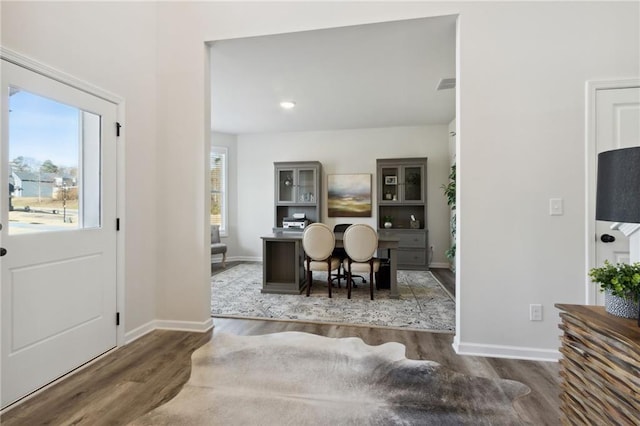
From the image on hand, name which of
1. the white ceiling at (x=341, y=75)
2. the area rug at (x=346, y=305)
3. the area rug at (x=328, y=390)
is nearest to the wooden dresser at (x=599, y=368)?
the area rug at (x=328, y=390)

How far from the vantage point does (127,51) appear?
2.52 metres

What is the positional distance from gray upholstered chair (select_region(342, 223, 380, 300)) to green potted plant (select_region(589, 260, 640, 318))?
2.54 m

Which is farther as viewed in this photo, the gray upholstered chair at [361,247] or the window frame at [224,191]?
the window frame at [224,191]

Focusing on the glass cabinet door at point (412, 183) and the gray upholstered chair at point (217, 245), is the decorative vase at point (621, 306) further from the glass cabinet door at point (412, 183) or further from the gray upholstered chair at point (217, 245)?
the gray upholstered chair at point (217, 245)

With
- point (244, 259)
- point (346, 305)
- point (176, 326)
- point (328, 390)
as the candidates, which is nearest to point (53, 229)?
point (176, 326)

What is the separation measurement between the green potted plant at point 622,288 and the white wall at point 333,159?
15.6 ft

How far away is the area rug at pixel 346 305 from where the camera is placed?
3.03 metres

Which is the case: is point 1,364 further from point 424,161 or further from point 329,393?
point 424,161

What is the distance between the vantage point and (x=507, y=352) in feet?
7.55

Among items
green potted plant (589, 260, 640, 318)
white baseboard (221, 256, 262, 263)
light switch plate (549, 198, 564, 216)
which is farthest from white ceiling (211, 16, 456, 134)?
white baseboard (221, 256, 262, 263)

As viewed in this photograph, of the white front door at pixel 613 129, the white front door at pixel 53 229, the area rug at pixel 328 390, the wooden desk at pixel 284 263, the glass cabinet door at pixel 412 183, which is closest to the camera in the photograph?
the area rug at pixel 328 390

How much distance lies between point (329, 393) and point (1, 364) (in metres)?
1.86

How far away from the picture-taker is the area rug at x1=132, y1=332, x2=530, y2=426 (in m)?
1.59

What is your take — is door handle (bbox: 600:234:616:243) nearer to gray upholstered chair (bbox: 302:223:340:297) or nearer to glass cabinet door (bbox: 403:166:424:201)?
gray upholstered chair (bbox: 302:223:340:297)
